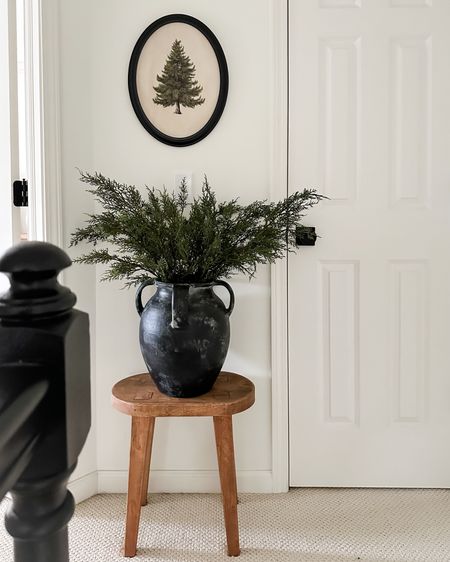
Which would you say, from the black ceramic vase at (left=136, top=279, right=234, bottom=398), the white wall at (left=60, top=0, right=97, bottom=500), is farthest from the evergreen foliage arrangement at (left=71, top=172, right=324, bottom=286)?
the white wall at (left=60, top=0, right=97, bottom=500)

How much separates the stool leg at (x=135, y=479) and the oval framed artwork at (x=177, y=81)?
105cm

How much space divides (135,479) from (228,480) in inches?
11.5

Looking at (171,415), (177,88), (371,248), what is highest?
(177,88)

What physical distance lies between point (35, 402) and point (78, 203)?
185 cm

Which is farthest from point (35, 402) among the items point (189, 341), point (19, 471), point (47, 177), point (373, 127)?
point (373, 127)

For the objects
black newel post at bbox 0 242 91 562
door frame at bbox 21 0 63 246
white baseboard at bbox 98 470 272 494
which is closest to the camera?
black newel post at bbox 0 242 91 562

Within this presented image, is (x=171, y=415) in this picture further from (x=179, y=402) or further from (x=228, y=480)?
(x=228, y=480)

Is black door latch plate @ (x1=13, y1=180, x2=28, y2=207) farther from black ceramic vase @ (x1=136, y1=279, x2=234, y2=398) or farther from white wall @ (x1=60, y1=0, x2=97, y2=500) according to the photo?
black ceramic vase @ (x1=136, y1=279, x2=234, y2=398)

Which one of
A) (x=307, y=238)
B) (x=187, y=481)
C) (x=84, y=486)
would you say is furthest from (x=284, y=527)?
(x=307, y=238)

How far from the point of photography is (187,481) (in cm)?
234

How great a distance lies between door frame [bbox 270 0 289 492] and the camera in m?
2.22

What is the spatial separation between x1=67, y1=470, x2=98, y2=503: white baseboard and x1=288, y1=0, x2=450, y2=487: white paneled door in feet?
2.52

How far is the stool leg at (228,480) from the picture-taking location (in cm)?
190

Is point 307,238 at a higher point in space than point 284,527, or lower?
higher
